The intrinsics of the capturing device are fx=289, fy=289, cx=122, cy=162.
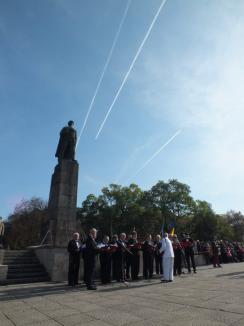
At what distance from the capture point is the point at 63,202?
15.9 metres

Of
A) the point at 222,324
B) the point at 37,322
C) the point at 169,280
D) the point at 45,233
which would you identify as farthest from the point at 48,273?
the point at 222,324

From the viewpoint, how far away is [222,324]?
431cm

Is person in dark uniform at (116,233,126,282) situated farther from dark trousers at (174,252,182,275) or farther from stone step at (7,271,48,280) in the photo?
dark trousers at (174,252,182,275)

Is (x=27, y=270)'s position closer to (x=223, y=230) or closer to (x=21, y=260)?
(x=21, y=260)

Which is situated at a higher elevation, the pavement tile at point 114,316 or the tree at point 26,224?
the tree at point 26,224

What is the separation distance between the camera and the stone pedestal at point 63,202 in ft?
50.2

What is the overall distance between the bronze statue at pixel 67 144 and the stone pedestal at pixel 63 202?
62 centimetres

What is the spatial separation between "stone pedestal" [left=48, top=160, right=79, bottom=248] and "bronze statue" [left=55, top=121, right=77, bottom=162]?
624mm

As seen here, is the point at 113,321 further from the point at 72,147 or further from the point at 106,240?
the point at 72,147

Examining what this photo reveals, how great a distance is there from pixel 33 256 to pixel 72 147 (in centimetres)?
666

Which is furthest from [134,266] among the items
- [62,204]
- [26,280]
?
[62,204]

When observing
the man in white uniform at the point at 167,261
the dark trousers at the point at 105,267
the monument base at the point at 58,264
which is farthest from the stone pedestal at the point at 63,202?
the man in white uniform at the point at 167,261

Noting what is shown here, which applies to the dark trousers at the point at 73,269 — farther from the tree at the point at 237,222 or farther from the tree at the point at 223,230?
the tree at the point at 237,222

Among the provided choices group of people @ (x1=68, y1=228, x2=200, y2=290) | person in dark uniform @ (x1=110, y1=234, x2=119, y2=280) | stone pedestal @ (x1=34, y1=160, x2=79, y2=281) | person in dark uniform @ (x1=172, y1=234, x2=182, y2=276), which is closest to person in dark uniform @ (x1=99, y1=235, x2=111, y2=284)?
group of people @ (x1=68, y1=228, x2=200, y2=290)
